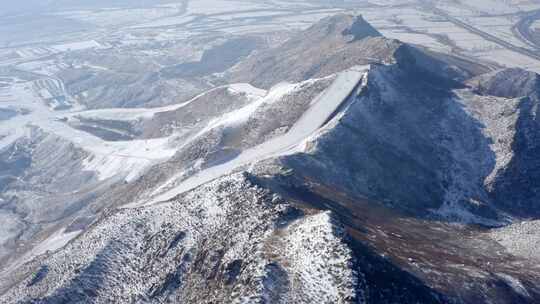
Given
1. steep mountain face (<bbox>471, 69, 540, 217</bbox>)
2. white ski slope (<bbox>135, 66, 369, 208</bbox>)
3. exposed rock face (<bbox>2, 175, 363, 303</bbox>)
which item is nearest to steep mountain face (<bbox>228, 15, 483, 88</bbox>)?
white ski slope (<bbox>135, 66, 369, 208</bbox>)

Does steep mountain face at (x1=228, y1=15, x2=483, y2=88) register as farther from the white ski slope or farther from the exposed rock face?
the exposed rock face

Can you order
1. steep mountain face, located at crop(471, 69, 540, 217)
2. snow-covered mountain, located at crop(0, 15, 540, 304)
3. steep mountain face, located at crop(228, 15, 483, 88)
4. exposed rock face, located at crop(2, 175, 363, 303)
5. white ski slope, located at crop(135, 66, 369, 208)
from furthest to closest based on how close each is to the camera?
steep mountain face, located at crop(228, 15, 483, 88) < steep mountain face, located at crop(471, 69, 540, 217) < white ski slope, located at crop(135, 66, 369, 208) < snow-covered mountain, located at crop(0, 15, 540, 304) < exposed rock face, located at crop(2, 175, 363, 303)

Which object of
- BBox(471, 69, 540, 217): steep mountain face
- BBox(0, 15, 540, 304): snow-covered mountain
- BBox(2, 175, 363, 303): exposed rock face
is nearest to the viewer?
BBox(2, 175, 363, 303): exposed rock face

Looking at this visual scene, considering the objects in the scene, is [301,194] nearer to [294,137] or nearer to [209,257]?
[209,257]

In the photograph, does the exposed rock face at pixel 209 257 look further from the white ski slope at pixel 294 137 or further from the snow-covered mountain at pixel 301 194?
the white ski slope at pixel 294 137

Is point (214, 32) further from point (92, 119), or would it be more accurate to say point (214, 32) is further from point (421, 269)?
point (421, 269)

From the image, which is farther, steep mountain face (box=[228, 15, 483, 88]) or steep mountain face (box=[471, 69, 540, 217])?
steep mountain face (box=[228, 15, 483, 88])

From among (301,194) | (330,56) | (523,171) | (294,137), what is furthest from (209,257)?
(330,56)

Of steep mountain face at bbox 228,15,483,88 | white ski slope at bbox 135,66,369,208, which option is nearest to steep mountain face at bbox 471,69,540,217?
steep mountain face at bbox 228,15,483,88
